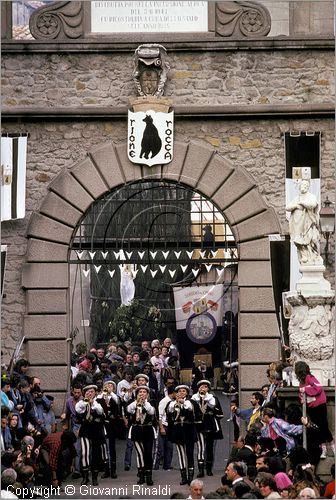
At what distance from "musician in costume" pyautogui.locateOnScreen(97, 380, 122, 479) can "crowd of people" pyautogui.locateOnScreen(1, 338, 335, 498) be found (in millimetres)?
14

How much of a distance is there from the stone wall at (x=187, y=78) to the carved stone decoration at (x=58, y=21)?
317 millimetres

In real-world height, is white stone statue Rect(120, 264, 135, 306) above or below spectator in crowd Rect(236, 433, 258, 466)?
above

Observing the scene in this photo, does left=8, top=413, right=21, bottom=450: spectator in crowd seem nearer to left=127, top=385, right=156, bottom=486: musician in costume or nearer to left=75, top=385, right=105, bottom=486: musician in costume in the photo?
left=75, top=385, right=105, bottom=486: musician in costume

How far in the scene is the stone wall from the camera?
26.7 metres

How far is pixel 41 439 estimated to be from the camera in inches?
912

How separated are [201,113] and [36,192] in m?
2.77

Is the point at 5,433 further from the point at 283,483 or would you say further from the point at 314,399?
the point at 283,483

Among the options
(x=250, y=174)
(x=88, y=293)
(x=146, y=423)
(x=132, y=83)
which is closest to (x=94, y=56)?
(x=132, y=83)

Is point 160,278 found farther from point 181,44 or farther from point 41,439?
point 41,439

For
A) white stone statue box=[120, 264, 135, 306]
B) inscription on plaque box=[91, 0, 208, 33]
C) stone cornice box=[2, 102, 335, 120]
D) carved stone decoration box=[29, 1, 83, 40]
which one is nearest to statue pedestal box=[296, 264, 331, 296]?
stone cornice box=[2, 102, 335, 120]

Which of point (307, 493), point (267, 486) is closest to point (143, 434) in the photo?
point (267, 486)

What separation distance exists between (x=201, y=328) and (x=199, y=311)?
2.01 ft

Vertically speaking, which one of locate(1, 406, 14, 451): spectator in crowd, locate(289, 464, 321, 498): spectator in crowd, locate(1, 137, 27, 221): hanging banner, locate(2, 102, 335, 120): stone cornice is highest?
locate(2, 102, 335, 120): stone cornice

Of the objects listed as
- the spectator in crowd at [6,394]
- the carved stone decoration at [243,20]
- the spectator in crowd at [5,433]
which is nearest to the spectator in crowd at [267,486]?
the spectator in crowd at [5,433]
